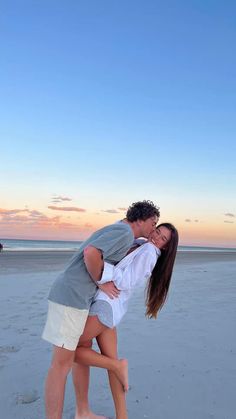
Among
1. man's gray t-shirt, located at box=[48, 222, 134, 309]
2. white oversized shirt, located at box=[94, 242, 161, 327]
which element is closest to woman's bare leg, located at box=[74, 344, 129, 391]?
white oversized shirt, located at box=[94, 242, 161, 327]

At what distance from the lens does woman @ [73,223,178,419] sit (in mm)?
3072

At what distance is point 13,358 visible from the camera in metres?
4.66

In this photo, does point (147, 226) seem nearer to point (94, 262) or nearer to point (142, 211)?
point (142, 211)

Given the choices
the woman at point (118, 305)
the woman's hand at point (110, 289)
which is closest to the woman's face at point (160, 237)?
the woman at point (118, 305)

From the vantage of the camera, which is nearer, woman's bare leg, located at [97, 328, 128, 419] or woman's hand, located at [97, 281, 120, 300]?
woman's hand, located at [97, 281, 120, 300]

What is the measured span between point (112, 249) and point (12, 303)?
540cm

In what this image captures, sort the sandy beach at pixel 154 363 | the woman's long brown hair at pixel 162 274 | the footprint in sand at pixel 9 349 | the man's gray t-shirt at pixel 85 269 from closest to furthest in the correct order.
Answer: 1. the man's gray t-shirt at pixel 85 269
2. the woman's long brown hair at pixel 162 274
3. the sandy beach at pixel 154 363
4. the footprint in sand at pixel 9 349

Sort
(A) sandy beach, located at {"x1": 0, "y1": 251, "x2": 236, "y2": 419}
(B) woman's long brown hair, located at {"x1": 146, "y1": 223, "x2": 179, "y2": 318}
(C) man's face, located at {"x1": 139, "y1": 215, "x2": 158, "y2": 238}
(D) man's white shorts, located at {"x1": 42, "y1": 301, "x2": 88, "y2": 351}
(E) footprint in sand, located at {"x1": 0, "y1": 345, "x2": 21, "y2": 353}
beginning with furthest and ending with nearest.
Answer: (E) footprint in sand, located at {"x1": 0, "y1": 345, "x2": 21, "y2": 353}, (A) sandy beach, located at {"x1": 0, "y1": 251, "x2": 236, "y2": 419}, (B) woman's long brown hair, located at {"x1": 146, "y1": 223, "x2": 179, "y2": 318}, (C) man's face, located at {"x1": 139, "y1": 215, "x2": 158, "y2": 238}, (D) man's white shorts, located at {"x1": 42, "y1": 301, "x2": 88, "y2": 351}

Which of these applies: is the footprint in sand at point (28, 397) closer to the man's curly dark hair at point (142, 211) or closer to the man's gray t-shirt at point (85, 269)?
the man's gray t-shirt at point (85, 269)

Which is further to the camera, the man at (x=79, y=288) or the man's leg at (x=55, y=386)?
the man's leg at (x=55, y=386)

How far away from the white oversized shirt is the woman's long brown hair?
6.5 inches

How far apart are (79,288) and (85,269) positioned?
0.46 ft

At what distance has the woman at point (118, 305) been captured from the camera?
121 inches

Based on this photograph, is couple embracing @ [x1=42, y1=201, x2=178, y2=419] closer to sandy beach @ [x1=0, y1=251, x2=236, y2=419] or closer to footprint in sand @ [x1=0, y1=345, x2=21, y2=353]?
sandy beach @ [x1=0, y1=251, x2=236, y2=419]
